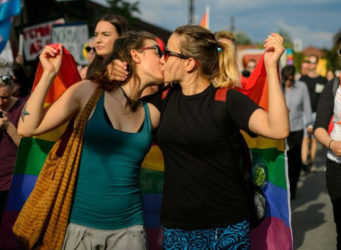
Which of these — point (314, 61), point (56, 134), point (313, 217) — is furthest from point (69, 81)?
point (314, 61)

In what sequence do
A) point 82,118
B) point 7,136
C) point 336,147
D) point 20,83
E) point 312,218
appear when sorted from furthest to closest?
1. point 312,218
2. point 20,83
3. point 7,136
4. point 336,147
5. point 82,118

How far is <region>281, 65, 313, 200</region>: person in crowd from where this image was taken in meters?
8.30

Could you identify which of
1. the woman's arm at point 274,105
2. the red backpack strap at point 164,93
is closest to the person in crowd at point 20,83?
the red backpack strap at point 164,93

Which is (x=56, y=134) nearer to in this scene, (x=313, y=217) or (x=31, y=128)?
(x=31, y=128)

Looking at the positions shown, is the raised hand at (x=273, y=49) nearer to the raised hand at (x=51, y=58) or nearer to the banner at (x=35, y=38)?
the raised hand at (x=51, y=58)

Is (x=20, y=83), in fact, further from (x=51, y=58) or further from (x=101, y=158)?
(x=101, y=158)

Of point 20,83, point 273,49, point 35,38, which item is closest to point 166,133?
point 273,49

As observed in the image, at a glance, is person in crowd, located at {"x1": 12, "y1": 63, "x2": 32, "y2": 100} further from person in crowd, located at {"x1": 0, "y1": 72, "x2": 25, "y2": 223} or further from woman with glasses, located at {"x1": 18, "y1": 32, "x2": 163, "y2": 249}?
woman with glasses, located at {"x1": 18, "y1": 32, "x2": 163, "y2": 249}

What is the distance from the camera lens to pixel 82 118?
268 cm

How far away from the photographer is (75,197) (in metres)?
2.77

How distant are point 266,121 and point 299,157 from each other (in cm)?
612

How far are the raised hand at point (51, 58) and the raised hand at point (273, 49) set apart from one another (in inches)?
46.8

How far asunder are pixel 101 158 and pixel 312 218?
200 inches

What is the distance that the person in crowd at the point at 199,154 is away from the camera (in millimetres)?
2740
